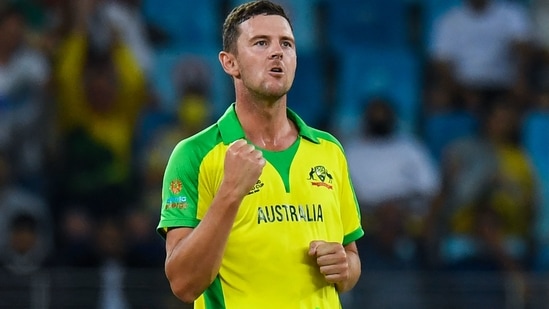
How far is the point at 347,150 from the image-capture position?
9492 millimetres

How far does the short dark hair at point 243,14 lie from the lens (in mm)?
4223

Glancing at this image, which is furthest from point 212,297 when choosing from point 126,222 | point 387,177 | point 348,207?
point 387,177

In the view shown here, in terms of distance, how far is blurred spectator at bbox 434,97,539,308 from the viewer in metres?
9.08

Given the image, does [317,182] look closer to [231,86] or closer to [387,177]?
[387,177]

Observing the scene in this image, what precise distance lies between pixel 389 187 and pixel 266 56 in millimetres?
5261

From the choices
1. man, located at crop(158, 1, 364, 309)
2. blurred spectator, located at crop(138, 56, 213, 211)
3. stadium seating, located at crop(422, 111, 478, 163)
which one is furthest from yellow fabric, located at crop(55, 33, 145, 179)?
man, located at crop(158, 1, 364, 309)

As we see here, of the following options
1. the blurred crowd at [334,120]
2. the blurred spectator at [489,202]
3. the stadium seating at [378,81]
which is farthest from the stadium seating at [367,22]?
the blurred spectator at [489,202]

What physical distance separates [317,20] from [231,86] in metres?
1.15

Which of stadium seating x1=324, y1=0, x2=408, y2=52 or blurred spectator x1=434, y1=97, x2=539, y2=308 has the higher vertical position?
stadium seating x1=324, y1=0, x2=408, y2=52

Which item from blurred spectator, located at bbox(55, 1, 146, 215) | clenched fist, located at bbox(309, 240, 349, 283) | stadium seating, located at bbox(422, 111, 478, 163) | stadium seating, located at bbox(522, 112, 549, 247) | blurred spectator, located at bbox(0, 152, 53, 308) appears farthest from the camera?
stadium seating, located at bbox(422, 111, 478, 163)

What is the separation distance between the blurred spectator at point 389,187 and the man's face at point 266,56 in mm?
4519

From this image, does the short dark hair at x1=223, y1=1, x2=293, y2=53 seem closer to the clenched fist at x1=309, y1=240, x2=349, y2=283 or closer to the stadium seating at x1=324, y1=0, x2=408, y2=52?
the clenched fist at x1=309, y1=240, x2=349, y2=283

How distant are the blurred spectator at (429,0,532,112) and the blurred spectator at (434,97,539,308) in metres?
0.61

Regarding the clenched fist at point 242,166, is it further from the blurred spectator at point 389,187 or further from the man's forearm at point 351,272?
the blurred spectator at point 389,187
